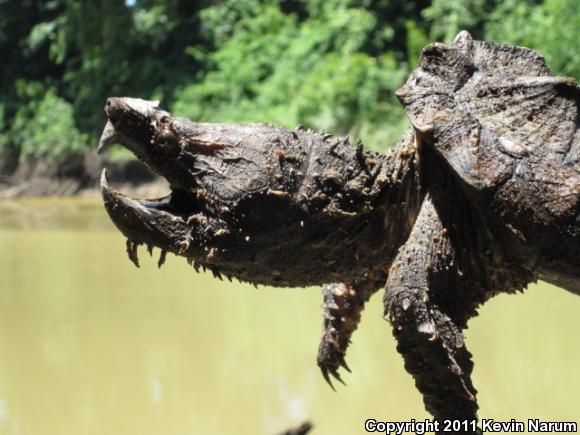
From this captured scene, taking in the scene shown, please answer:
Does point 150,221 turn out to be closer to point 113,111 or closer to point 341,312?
point 113,111

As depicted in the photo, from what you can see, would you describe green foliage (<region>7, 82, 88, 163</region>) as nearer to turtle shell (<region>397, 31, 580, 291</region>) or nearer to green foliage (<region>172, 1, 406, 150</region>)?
green foliage (<region>172, 1, 406, 150</region>)

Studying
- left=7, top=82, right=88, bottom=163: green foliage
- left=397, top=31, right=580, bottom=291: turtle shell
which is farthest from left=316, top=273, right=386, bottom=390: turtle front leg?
left=7, top=82, right=88, bottom=163: green foliage

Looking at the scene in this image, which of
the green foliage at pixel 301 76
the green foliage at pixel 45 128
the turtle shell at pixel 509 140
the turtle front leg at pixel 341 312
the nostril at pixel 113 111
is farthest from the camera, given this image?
the green foliage at pixel 45 128

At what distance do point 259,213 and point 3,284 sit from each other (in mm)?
5398

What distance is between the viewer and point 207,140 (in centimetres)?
169

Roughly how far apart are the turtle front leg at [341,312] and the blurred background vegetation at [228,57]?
7514mm

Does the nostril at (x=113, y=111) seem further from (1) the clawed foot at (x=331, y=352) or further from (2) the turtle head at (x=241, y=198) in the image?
(1) the clawed foot at (x=331, y=352)

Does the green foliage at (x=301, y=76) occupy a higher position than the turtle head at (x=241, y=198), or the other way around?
the green foliage at (x=301, y=76)

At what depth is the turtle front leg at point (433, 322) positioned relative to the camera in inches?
61.9

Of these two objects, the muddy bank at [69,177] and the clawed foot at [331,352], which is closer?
the clawed foot at [331,352]

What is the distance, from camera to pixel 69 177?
56.0 feet

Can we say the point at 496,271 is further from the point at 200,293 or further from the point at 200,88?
the point at 200,88

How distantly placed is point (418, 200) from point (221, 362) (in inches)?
91.9

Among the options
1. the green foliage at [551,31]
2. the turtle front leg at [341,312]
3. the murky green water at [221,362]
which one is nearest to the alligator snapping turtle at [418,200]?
the turtle front leg at [341,312]
